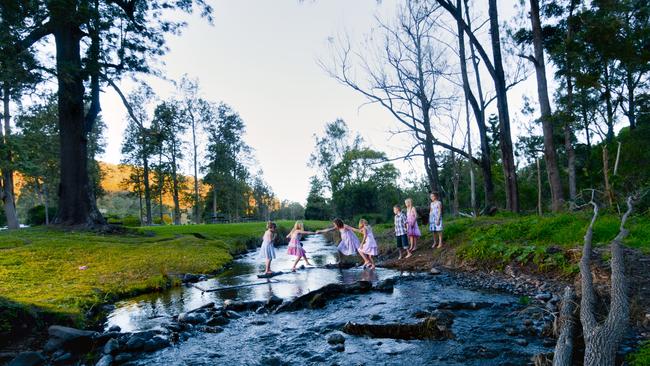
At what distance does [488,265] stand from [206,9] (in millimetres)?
19518

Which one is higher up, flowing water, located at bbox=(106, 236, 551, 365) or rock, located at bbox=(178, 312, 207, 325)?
rock, located at bbox=(178, 312, 207, 325)

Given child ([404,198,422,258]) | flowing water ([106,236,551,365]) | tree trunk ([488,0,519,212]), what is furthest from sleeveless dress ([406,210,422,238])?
tree trunk ([488,0,519,212])

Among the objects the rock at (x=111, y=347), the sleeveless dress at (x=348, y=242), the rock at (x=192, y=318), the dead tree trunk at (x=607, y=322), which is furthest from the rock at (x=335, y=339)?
the sleeveless dress at (x=348, y=242)

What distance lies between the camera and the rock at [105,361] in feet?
16.7

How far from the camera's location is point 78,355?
18.2ft

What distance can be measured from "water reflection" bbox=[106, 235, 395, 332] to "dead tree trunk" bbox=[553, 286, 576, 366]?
5.41 m

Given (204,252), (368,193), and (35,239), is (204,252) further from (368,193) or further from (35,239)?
(368,193)

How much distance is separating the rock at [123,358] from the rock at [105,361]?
78 millimetres

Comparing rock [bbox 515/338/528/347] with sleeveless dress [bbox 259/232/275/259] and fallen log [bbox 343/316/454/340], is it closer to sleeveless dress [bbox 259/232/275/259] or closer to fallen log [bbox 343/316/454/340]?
fallen log [bbox 343/316/454/340]

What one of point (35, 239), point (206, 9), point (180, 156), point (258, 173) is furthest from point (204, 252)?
point (258, 173)

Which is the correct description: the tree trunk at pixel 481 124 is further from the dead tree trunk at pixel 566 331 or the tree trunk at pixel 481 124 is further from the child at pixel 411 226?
the dead tree trunk at pixel 566 331

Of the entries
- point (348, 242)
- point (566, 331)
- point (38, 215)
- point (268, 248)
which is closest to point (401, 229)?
point (348, 242)

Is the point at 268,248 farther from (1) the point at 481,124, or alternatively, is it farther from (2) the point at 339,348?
(1) the point at 481,124

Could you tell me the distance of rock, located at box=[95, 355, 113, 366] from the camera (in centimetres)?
510
